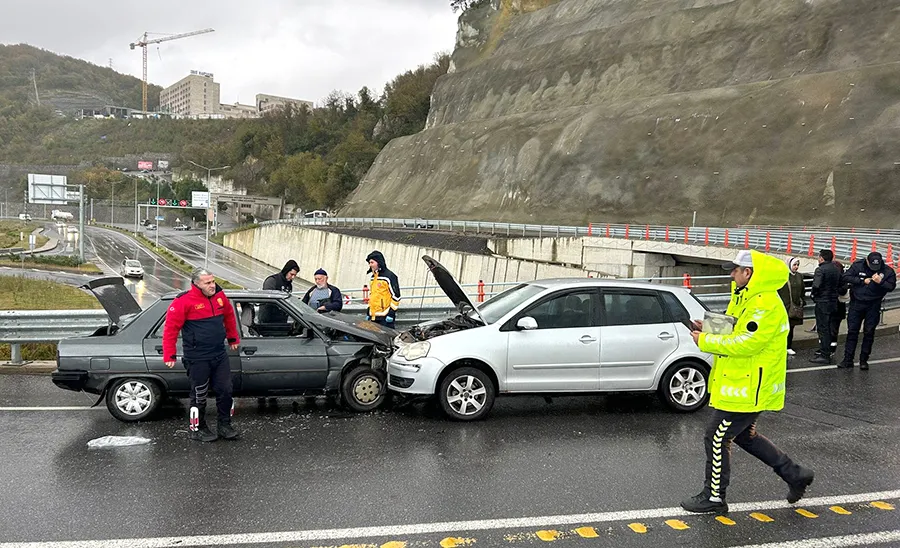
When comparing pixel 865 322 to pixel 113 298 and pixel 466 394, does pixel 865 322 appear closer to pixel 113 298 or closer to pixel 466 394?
pixel 466 394

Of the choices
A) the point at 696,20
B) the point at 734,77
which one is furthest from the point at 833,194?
the point at 696,20

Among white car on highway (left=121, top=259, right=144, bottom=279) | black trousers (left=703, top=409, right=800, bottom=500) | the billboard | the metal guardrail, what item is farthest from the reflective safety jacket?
the billboard

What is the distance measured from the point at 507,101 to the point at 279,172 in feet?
179

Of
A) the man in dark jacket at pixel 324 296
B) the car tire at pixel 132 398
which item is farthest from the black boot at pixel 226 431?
the man in dark jacket at pixel 324 296

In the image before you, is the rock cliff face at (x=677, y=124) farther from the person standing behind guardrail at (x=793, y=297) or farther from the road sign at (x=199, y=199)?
the road sign at (x=199, y=199)

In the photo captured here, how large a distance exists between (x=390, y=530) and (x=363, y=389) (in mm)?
3169

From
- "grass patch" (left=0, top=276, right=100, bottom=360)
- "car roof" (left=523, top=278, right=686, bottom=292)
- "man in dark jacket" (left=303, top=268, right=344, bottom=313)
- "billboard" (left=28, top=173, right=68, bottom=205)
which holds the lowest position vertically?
"grass patch" (left=0, top=276, right=100, bottom=360)

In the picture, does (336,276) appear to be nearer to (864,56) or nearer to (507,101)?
(507,101)

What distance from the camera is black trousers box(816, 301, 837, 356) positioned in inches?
390

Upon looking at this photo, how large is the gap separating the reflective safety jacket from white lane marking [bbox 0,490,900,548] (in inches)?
35.0

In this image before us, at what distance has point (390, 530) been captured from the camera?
4281mm

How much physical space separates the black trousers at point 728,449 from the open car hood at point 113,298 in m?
6.64

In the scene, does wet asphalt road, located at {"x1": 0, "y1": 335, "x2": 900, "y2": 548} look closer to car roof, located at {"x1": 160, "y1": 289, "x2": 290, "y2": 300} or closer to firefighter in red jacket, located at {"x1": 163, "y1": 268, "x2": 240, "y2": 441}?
firefighter in red jacket, located at {"x1": 163, "y1": 268, "x2": 240, "y2": 441}

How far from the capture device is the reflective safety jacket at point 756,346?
4340mm
